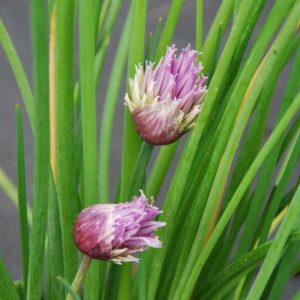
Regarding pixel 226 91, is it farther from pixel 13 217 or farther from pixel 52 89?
pixel 13 217

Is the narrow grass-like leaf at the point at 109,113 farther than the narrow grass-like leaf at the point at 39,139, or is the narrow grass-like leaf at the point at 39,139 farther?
the narrow grass-like leaf at the point at 109,113

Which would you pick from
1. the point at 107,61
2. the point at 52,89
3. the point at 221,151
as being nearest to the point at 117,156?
the point at 107,61

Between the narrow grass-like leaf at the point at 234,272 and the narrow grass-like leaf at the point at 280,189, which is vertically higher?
the narrow grass-like leaf at the point at 280,189

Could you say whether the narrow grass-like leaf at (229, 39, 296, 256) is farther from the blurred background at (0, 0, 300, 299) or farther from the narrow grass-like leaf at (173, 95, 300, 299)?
the blurred background at (0, 0, 300, 299)

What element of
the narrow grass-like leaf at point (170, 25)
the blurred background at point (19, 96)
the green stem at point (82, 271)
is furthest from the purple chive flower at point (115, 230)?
the blurred background at point (19, 96)

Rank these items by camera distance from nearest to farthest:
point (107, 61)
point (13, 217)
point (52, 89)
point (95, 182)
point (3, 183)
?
1. point (95, 182)
2. point (52, 89)
3. point (3, 183)
4. point (13, 217)
5. point (107, 61)

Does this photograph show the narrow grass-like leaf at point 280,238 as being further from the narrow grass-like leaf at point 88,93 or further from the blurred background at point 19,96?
the blurred background at point 19,96
